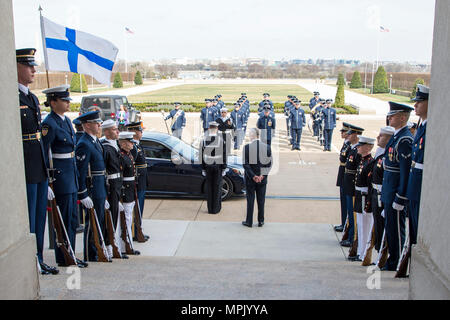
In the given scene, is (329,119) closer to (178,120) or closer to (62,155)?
(178,120)

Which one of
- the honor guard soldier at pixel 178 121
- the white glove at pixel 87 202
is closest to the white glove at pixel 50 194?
the white glove at pixel 87 202

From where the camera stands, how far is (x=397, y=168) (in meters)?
4.96

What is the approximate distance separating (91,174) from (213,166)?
142 inches

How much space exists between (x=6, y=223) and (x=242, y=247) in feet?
14.7

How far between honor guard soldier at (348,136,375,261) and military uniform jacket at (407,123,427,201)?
1525 mm

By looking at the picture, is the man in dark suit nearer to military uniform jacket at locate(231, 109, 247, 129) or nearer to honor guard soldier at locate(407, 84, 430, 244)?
honor guard soldier at locate(407, 84, 430, 244)

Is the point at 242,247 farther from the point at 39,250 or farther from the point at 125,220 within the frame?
the point at 39,250

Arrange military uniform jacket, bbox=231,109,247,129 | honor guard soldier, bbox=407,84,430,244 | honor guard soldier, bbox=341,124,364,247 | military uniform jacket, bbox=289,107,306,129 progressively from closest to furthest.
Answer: honor guard soldier, bbox=407,84,430,244 → honor guard soldier, bbox=341,124,364,247 → military uniform jacket, bbox=289,107,306,129 → military uniform jacket, bbox=231,109,247,129

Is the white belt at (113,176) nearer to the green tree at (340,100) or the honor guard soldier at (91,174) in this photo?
the honor guard soldier at (91,174)

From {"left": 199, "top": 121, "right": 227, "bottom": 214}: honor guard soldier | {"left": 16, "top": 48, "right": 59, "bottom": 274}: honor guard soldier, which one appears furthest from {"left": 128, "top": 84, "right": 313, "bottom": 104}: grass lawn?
{"left": 16, "top": 48, "right": 59, "bottom": 274}: honor guard soldier

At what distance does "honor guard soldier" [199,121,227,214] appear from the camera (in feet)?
28.5

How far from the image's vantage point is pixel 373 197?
5.65 meters
